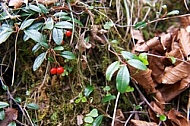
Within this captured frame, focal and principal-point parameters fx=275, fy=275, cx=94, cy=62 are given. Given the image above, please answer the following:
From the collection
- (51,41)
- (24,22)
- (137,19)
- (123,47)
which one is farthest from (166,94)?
(24,22)

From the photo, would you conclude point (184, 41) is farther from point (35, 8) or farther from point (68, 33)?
point (35, 8)

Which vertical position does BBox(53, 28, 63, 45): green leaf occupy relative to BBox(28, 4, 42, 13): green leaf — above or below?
below

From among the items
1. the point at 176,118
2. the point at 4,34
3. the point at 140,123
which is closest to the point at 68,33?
the point at 4,34

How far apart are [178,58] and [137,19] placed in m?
0.35

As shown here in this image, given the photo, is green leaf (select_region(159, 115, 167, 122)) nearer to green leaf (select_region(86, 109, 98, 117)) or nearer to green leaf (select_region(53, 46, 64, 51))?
green leaf (select_region(86, 109, 98, 117))

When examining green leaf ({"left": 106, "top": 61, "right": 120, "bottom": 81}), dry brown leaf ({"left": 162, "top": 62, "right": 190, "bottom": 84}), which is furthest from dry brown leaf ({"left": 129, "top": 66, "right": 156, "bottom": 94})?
green leaf ({"left": 106, "top": 61, "right": 120, "bottom": 81})

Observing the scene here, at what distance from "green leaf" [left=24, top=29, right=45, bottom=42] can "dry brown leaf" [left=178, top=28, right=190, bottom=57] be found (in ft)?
2.17

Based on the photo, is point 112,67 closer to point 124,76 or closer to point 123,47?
point 124,76

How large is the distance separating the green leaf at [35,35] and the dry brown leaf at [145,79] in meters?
0.41

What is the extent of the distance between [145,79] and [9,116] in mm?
618

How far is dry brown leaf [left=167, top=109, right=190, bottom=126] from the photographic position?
123 cm

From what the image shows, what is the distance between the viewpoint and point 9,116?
1.15m

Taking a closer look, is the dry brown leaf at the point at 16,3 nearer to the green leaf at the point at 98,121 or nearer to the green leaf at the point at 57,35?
the green leaf at the point at 57,35

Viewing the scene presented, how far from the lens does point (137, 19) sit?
60.0 inches
